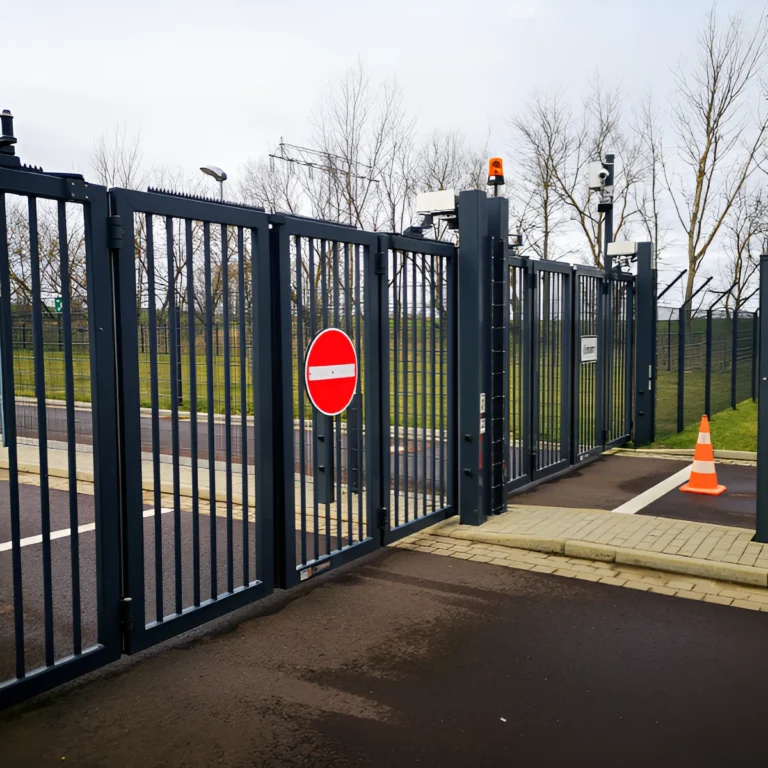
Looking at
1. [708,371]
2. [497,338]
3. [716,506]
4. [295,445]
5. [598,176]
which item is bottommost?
[716,506]

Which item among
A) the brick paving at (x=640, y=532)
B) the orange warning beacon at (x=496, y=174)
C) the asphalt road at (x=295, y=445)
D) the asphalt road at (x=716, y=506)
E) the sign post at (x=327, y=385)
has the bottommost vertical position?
the asphalt road at (x=716, y=506)

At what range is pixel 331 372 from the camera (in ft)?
20.4

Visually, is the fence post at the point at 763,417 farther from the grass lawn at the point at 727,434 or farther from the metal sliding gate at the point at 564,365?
the grass lawn at the point at 727,434

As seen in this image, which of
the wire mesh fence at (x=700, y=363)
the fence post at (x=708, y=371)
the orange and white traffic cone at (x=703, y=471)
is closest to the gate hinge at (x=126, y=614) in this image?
the orange and white traffic cone at (x=703, y=471)

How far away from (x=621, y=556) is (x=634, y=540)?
16.5 inches

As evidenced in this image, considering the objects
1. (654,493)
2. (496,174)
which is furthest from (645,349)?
(496,174)

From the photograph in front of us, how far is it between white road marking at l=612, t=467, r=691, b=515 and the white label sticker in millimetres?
1990

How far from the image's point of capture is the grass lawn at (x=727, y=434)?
12984mm

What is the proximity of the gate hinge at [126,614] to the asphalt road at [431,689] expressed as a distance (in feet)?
0.68

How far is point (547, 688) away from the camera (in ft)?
14.3

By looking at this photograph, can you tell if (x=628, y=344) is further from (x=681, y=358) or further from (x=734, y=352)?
(x=734, y=352)

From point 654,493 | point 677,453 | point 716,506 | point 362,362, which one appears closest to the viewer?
point 362,362

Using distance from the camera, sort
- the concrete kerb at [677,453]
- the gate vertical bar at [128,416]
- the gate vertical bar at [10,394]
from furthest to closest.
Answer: the concrete kerb at [677,453] → the gate vertical bar at [128,416] → the gate vertical bar at [10,394]

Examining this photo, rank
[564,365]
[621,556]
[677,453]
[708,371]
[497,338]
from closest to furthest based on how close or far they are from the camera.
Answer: [621,556], [497,338], [564,365], [677,453], [708,371]
